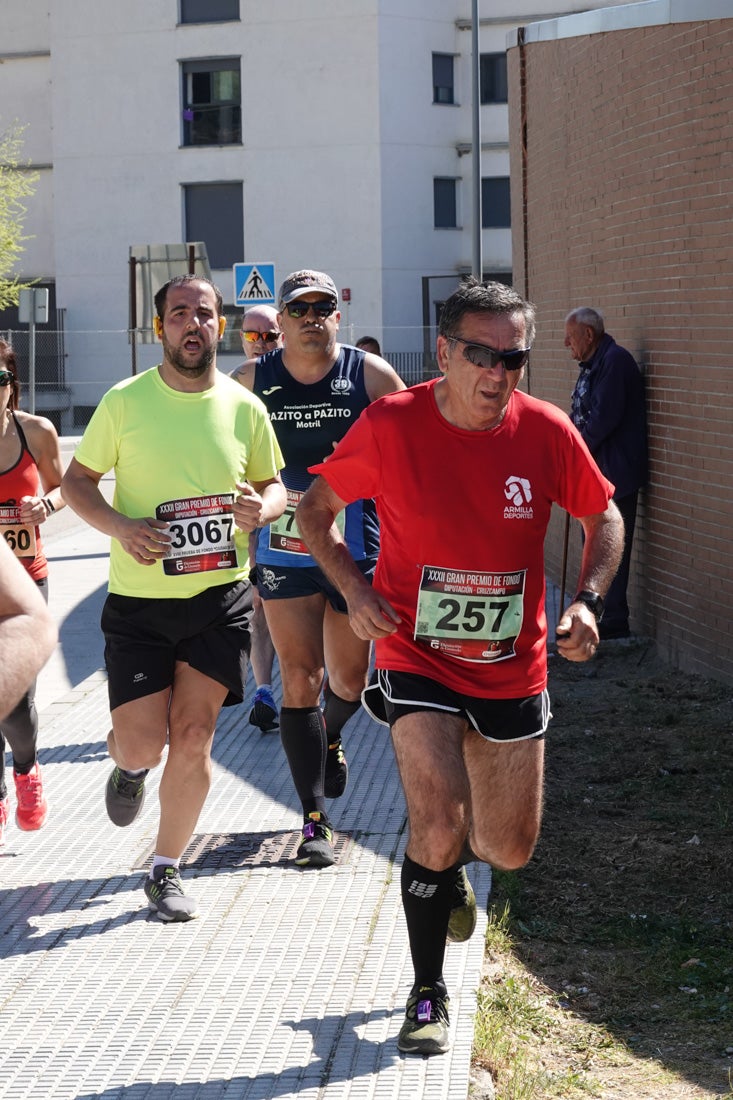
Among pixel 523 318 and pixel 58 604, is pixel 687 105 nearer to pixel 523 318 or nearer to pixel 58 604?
pixel 523 318

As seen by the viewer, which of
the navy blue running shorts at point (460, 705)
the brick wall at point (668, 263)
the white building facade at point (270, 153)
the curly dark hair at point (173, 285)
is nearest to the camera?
the navy blue running shorts at point (460, 705)

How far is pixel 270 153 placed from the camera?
44.4 meters

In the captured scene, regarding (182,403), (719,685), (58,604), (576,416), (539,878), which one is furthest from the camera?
(58,604)

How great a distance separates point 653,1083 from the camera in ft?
14.0

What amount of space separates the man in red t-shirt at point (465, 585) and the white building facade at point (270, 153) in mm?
38238

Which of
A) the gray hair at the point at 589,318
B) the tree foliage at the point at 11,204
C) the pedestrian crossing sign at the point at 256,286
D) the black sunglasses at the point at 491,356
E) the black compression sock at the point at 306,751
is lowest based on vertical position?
the black compression sock at the point at 306,751

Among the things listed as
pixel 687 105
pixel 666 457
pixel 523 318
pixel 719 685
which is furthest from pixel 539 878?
pixel 687 105

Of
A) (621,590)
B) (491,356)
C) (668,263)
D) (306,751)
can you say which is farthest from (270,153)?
(491,356)

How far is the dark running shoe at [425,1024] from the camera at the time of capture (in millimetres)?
4207

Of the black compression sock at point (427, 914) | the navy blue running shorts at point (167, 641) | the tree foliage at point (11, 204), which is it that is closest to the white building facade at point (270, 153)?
the tree foliage at point (11, 204)

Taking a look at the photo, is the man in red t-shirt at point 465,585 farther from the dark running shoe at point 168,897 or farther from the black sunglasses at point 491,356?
the dark running shoe at point 168,897

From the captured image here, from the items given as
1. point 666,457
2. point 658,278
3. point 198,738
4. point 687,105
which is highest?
point 687,105

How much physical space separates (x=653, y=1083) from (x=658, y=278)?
662 centimetres

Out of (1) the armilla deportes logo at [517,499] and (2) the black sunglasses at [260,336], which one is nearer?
(1) the armilla deportes logo at [517,499]
